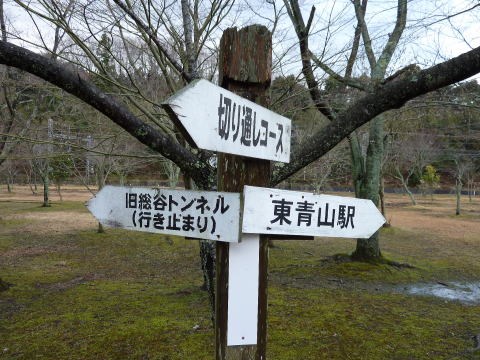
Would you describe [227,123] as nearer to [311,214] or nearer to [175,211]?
[175,211]

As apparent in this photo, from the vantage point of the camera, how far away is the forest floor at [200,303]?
4215 millimetres

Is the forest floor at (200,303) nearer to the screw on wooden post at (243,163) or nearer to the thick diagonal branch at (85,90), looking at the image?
the screw on wooden post at (243,163)

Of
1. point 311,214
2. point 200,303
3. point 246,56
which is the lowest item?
point 200,303

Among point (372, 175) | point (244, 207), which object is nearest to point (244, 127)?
point (244, 207)

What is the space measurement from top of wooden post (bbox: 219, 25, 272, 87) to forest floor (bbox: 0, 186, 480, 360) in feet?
10.3

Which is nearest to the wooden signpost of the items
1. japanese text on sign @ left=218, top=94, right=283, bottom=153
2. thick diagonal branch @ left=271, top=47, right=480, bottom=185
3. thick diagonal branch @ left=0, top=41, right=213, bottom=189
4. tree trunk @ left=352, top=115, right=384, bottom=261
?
japanese text on sign @ left=218, top=94, right=283, bottom=153

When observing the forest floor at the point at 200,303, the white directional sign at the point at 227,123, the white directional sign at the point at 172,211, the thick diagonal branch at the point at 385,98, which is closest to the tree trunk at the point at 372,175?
the forest floor at the point at 200,303

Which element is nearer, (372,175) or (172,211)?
(172,211)

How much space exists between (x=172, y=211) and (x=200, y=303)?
14.5 ft

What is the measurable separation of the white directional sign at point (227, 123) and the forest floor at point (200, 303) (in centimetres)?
294

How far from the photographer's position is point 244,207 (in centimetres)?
154

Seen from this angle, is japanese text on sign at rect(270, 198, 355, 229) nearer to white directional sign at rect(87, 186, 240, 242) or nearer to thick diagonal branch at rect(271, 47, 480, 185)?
white directional sign at rect(87, 186, 240, 242)

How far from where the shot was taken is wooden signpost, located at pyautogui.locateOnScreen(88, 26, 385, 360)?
153 centimetres

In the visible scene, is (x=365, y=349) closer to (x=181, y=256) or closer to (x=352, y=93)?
(x=352, y=93)
